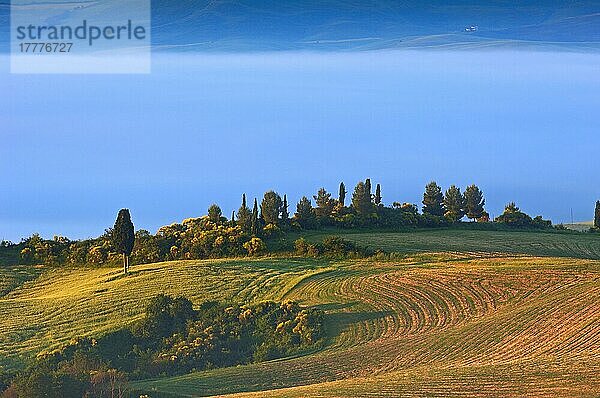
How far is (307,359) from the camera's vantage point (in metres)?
24.4

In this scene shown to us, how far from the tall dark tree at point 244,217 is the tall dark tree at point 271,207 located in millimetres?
1440

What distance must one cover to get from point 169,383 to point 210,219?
21.7m

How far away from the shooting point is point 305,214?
4466 cm

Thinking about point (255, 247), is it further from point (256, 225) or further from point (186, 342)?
point (186, 342)

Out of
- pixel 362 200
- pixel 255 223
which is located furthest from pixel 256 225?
pixel 362 200

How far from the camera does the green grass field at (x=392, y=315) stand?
829 inches

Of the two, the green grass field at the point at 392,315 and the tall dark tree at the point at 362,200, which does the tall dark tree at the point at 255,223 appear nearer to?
the green grass field at the point at 392,315

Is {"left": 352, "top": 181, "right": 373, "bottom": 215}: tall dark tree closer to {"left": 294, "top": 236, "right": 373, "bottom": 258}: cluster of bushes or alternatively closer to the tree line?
the tree line

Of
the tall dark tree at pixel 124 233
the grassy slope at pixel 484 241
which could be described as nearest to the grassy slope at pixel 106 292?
the tall dark tree at pixel 124 233

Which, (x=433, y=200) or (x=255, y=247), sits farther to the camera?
(x=433, y=200)

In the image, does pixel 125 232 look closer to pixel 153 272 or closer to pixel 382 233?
pixel 153 272

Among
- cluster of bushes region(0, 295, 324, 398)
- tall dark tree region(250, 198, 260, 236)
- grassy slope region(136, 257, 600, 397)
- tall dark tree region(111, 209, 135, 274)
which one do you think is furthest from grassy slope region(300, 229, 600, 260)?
cluster of bushes region(0, 295, 324, 398)

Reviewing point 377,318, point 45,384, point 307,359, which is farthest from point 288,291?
point 45,384

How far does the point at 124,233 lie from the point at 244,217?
7295mm
